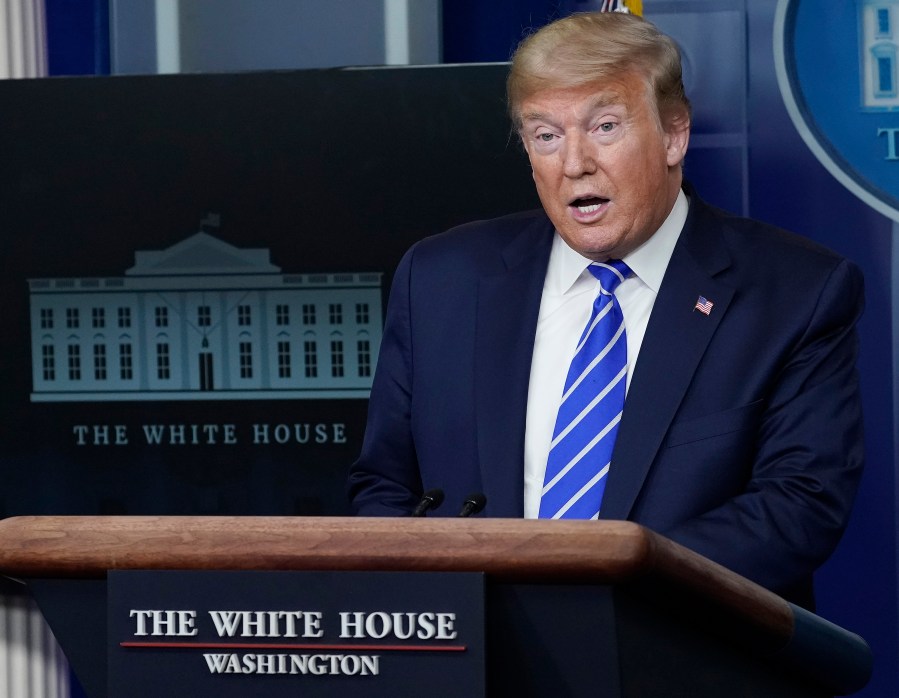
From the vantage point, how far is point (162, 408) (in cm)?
320

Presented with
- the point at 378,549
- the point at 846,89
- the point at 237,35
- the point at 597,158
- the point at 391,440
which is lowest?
the point at 391,440

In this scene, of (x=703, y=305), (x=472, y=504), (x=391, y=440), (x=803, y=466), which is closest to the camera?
(x=472, y=504)

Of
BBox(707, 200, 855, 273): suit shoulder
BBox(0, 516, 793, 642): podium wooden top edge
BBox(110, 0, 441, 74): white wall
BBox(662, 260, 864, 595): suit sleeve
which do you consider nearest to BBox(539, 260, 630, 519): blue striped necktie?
BBox(662, 260, 864, 595): suit sleeve

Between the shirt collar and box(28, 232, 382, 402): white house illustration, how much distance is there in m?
1.13

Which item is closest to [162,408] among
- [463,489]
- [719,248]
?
[463,489]

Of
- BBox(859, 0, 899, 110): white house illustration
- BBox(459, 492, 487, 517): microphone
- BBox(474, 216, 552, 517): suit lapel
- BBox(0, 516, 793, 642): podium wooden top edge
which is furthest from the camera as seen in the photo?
BBox(859, 0, 899, 110): white house illustration

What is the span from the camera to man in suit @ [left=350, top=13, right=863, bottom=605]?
1.79 meters

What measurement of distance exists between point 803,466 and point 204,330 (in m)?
1.74

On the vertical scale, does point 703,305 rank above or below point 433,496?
above

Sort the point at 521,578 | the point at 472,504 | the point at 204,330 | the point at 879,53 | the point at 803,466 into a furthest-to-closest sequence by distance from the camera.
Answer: the point at 204,330, the point at 879,53, the point at 803,466, the point at 472,504, the point at 521,578

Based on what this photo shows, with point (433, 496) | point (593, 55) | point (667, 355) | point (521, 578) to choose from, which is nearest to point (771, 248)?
point (667, 355)

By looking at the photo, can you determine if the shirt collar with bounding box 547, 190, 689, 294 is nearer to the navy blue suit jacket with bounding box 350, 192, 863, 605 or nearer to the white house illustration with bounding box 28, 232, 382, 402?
the navy blue suit jacket with bounding box 350, 192, 863, 605

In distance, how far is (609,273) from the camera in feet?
6.38

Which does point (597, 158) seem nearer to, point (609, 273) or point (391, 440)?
point (609, 273)
